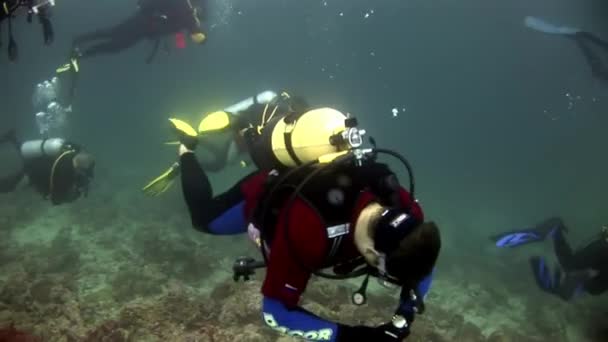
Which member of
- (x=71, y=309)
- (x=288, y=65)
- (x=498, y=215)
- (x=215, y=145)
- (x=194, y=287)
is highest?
(x=215, y=145)

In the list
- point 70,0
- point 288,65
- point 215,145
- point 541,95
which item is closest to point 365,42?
point 288,65

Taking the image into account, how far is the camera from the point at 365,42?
124 metres

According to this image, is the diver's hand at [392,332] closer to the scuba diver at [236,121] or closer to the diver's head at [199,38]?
the scuba diver at [236,121]

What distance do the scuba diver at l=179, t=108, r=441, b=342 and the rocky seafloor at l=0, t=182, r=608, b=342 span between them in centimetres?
350

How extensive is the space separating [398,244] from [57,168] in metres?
8.12

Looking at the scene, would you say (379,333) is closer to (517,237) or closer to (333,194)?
(333,194)

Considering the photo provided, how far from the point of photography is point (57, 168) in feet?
28.3

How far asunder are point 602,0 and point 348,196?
23.5 m

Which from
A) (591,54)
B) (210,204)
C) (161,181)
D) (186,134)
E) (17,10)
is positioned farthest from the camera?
(591,54)

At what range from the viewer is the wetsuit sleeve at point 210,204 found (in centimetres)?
462

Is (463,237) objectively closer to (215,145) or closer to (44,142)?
(215,145)

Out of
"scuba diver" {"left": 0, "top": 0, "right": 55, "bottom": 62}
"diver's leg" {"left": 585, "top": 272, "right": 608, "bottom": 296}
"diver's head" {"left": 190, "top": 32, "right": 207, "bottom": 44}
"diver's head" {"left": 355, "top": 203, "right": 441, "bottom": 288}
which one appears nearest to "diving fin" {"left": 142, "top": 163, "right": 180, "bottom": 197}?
"scuba diver" {"left": 0, "top": 0, "right": 55, "bottom": 62}

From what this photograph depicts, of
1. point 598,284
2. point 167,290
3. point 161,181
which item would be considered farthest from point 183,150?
point 598,284

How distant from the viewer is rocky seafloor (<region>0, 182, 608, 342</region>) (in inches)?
251
